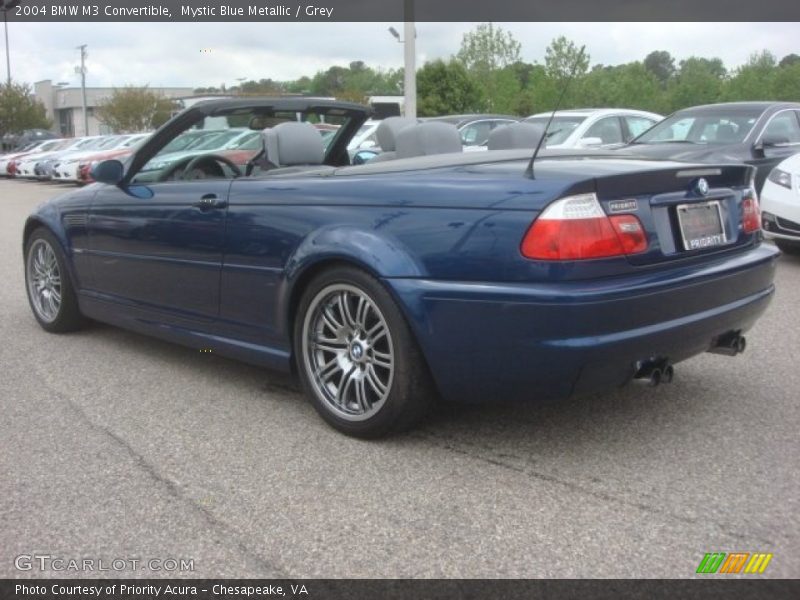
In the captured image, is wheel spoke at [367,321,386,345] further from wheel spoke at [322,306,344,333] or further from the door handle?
the door handle

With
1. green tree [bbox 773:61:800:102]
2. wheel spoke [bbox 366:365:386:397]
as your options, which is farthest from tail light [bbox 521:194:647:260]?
green tree [bbox 773:61:800:102]

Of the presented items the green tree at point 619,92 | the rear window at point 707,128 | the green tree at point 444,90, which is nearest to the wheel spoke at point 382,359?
the rear window at point 707,128

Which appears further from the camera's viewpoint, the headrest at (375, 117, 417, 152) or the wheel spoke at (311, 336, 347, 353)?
the headrest at (375, 117, 417, 152)

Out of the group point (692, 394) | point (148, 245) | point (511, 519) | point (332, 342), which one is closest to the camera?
point (511, 519)

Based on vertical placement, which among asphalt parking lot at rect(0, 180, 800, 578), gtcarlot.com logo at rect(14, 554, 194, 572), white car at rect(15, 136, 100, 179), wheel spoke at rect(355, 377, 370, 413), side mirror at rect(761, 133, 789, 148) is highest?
white car at rect(15, 136, 100, 179)

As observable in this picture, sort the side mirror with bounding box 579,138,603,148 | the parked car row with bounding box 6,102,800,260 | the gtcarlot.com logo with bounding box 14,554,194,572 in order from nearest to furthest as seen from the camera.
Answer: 1. the gtcarlot.com logo with bounding box 14,554,194,572
2. the parked car row with bounding box 6,102,800,260
3. the side mirror with bounding box 579,138,603,148

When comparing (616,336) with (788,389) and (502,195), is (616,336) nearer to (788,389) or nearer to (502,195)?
(502,195)

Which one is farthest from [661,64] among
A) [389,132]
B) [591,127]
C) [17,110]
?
[389,132]

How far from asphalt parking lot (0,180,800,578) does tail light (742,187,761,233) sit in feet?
2.74

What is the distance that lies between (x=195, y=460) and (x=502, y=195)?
1641 mm

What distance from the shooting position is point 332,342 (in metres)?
3.78

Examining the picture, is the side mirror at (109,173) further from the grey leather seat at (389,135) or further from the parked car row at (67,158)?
the parked car row at (67,158)

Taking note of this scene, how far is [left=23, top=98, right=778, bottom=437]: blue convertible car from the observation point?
3070mm
